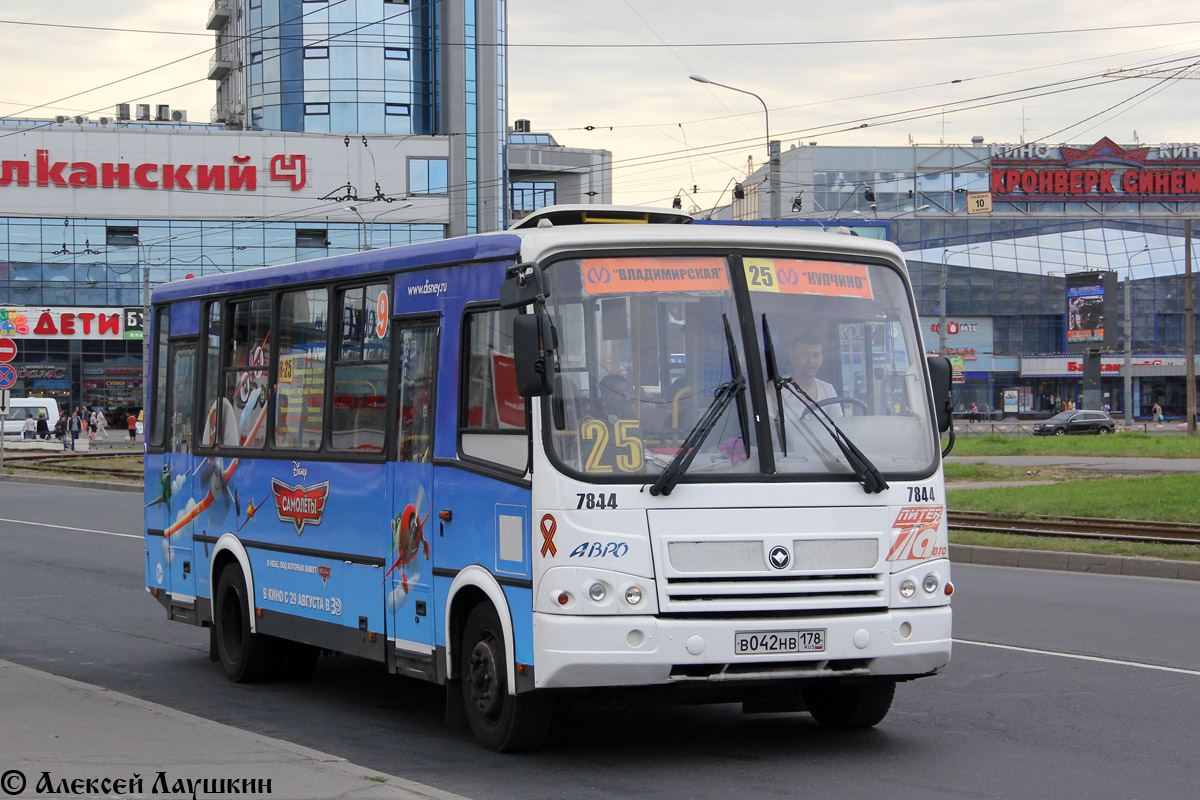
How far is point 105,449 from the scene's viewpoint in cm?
5616

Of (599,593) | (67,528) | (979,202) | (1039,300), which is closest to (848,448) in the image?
(599,593)

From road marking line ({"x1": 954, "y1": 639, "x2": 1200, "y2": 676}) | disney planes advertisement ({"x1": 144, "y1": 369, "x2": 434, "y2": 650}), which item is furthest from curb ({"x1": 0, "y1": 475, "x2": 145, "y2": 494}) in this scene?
road marking line ({"x1": 954, "y1": 639, "x2": 1200, "y2": 676})

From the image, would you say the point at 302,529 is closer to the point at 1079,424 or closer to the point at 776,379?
the point at 776,379

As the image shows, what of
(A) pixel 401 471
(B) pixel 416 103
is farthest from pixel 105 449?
(A) pixel 401 471

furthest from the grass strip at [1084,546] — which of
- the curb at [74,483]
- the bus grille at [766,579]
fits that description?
the curb at [74,483]

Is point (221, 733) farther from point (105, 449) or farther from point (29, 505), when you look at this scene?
point (105, 449)

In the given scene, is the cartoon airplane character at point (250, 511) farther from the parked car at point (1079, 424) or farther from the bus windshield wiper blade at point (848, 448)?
the parked car at point (1079, 424)

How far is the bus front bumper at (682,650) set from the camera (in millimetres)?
6547

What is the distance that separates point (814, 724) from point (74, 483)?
3154 cm

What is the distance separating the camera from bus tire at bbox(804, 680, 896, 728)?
758 centimetres

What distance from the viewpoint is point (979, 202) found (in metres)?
94.6

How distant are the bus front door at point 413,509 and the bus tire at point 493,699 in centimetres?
40

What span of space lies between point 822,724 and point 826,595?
1.36m

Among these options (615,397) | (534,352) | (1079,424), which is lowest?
(1079,424)
